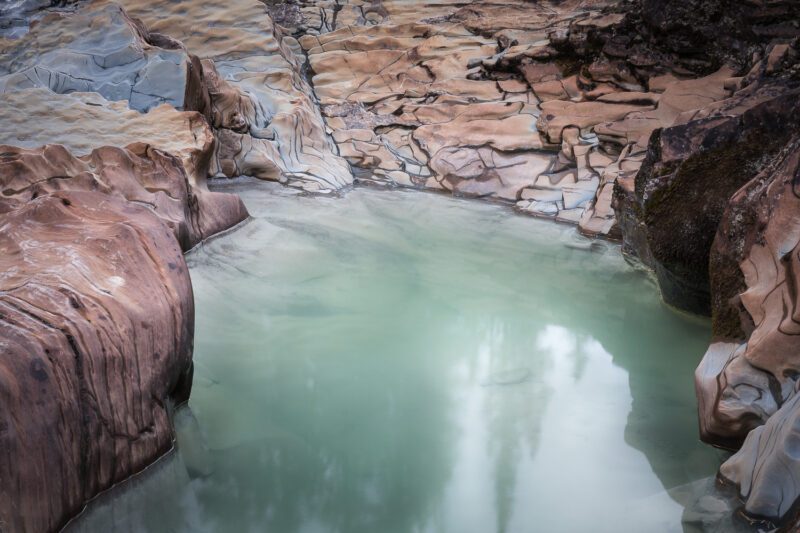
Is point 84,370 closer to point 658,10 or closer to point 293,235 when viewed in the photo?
point 293,235

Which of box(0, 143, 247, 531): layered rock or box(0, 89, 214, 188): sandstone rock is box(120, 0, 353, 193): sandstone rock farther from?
box(0, 143, 247, 531): layered rock

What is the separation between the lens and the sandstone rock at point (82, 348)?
1.18 m

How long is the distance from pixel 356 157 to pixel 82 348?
385 centimetres

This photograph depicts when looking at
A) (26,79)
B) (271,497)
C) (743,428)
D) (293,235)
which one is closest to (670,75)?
(293,235)

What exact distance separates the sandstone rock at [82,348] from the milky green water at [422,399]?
0.38ft

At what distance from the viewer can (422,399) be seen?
187 cm

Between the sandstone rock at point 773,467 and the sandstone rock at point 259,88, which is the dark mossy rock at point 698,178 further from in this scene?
the sandstone rock at point 259,88

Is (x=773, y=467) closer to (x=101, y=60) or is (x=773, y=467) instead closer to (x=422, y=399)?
(x=422, y=399)

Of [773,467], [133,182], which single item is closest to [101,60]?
[133,182]

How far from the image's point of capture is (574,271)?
10.1ft

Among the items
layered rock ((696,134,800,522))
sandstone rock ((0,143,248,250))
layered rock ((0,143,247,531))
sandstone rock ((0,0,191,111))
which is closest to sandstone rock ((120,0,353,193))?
sandstone rock ((0,0,191,111))

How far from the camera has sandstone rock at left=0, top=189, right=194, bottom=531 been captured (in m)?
1.18

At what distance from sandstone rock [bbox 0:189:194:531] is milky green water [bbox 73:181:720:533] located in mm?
115

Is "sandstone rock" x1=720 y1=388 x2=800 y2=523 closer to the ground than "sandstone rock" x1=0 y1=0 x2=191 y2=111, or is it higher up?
closer to the ground
